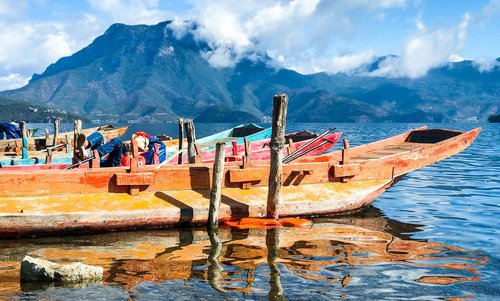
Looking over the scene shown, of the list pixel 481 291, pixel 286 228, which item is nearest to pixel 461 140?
pixel 286 228

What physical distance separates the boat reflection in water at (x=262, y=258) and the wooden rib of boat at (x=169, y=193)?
45cm

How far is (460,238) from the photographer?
12781 millimetres

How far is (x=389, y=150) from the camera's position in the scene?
19.2 metres

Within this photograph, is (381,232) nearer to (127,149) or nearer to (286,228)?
(286,228)

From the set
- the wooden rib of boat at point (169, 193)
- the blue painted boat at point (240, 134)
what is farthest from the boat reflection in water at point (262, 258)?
the blue painted boat at point (240, 134)

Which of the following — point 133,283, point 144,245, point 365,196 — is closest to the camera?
point 133,283

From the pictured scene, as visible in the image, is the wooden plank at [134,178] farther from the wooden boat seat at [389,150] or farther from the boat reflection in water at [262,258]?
the wooden boat seat at [389,150]

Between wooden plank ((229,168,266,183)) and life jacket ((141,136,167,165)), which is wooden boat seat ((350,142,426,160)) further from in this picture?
life jacket ((141,136,167,165))

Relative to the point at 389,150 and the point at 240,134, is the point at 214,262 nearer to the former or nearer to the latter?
the point at 389,150

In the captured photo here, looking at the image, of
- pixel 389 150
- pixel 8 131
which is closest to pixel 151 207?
pixel 389 150

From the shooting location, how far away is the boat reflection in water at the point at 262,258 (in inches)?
353

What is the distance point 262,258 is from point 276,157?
335 centimetres

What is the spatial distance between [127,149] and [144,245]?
5559mm

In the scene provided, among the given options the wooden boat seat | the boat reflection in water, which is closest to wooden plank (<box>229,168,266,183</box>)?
the boat reflection in water
